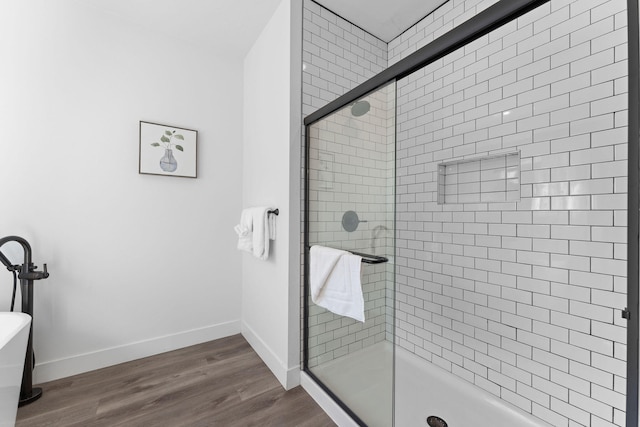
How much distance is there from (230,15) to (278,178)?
125 cm

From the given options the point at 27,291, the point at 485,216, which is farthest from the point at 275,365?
the point at 485,216

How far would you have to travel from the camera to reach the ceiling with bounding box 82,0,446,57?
1.92m

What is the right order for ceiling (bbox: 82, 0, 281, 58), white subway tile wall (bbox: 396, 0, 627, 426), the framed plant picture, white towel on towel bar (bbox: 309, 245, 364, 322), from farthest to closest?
the framed plant picture < ceiling (bbox: 82, 0, 281, 58) < white towel on towel bar (bbox: 309, 245, 364, 322) < white subway tile wall (bbox: 396, 0, 627, 426)

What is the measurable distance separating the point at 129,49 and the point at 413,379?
314 cm

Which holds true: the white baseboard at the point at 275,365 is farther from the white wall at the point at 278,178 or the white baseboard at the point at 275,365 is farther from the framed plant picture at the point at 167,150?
the framed plant picture at the point at 167,150

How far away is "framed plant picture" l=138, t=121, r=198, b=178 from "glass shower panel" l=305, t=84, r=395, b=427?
112 centimetres

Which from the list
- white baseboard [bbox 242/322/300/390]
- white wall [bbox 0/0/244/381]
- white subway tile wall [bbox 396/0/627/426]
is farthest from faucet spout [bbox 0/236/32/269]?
white subway tile wall [bbox 396/0/627/426]

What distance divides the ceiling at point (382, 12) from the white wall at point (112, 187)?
86 cm

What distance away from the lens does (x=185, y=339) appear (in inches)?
90.6

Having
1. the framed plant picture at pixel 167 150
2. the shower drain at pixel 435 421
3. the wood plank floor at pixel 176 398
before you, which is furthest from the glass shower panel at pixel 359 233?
the framed plant picture at pixel 167 150

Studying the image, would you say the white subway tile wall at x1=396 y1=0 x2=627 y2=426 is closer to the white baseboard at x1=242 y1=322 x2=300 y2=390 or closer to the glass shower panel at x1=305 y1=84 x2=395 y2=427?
the glass shower panel at x1=305 y1=84 x2=395 y2=427

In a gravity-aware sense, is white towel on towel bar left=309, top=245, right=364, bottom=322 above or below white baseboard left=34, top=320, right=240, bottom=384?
above

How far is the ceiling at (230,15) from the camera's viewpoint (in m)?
1.92

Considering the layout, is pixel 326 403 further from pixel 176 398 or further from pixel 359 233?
pixel 359 233
